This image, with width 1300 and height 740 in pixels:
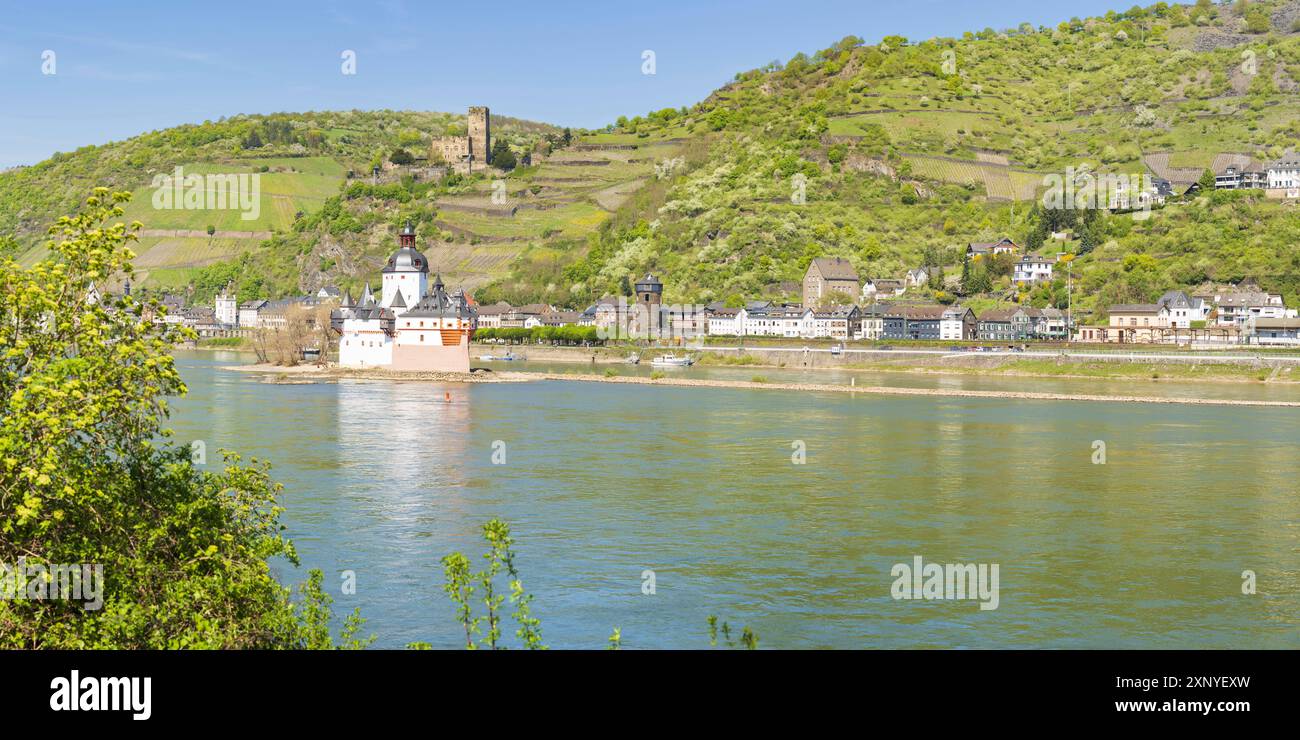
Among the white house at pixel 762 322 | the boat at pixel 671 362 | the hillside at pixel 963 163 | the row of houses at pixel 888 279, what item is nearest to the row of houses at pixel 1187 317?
the hillside at pixel 963 163

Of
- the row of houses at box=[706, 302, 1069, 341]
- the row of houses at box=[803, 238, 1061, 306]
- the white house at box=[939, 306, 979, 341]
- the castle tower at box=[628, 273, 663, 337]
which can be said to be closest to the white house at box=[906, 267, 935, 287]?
the row of houses at box=[803, 238, 1061, 306]

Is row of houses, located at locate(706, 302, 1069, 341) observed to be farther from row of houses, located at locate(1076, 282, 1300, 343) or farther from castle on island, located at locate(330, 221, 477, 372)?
castle on island, located at locate(330, 221, 477, 372)

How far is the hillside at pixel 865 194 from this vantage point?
11231cm

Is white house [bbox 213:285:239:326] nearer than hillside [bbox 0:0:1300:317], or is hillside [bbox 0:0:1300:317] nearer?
hillside [bbox 0:0:1300:317]

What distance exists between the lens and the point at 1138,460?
35.1 metres

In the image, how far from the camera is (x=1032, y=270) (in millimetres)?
108250

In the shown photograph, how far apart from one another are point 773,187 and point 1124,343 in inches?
2504

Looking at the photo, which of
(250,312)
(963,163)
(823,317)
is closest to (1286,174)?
(963,163)

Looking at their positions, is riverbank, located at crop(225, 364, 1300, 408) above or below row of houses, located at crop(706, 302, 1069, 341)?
below

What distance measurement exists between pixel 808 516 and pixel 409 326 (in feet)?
185

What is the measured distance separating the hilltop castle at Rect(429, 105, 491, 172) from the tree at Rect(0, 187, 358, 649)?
186204 mm

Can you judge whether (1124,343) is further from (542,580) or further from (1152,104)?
(1152,104)

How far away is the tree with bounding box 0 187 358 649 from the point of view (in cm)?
1084
